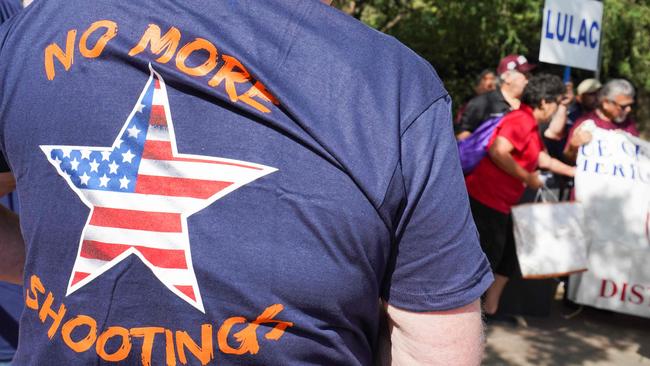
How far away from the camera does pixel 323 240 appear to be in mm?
987

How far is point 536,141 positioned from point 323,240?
4.06m

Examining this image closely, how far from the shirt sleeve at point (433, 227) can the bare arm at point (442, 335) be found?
0.03m

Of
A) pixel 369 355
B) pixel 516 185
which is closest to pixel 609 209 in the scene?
pixel 516 185

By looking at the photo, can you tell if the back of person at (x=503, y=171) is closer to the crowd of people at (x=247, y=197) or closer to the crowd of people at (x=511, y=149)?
the crowd of people at (x=511, y=149)

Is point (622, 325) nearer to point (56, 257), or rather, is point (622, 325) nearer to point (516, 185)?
point (516, 185)

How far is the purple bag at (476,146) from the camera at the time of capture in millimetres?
4773

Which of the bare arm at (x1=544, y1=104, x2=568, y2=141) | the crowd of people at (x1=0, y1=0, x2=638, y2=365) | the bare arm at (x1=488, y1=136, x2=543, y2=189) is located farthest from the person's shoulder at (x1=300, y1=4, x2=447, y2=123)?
the bare arm at (x1=544, y1=104, x2=568, y2=141)

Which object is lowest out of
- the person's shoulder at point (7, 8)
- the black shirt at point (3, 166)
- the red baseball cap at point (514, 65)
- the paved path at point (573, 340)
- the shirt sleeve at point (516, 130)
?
the paved path at point (573, 340)

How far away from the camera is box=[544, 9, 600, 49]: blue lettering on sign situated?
18.6ft

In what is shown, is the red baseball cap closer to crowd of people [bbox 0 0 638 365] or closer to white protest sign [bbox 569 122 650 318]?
white protest sign [bbox 569 122 650 318]

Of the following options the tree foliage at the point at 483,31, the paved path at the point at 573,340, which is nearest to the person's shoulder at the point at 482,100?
the paved path at the point at 573,340

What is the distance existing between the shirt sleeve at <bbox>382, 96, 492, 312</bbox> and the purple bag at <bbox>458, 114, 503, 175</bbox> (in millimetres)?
3766

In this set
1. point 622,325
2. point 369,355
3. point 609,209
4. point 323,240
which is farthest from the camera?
point 622,325

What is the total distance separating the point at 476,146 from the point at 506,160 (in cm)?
27
